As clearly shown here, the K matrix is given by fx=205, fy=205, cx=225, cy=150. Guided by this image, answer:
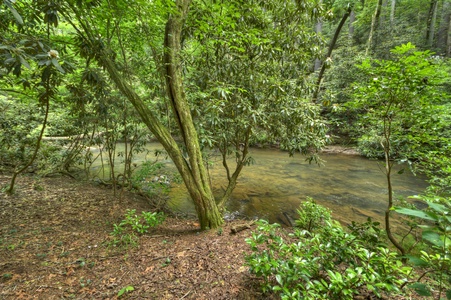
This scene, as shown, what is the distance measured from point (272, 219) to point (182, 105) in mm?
3341

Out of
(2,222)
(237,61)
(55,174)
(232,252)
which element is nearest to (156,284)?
(232,252)

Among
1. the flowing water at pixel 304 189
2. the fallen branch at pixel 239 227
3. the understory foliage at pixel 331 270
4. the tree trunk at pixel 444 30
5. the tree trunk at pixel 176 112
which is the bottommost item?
the flowing water at pixel 304 189

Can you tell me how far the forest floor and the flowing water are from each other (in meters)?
1.75

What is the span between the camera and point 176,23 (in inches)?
117

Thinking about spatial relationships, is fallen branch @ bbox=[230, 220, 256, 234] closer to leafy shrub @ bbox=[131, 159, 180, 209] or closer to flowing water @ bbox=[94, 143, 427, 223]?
flowing water @ bbox=[94, 143, 427, 223]

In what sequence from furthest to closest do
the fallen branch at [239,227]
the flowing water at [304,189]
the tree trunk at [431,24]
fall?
the tree trunk at [431,24]
the flowing water at [304,189]
the fallen branch at [239,227]

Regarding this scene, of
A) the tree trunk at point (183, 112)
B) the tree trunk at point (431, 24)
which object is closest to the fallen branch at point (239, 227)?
the tree trunk at point (183, 112)

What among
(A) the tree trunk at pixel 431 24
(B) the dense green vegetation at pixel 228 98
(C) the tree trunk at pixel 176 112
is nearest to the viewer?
(B) the dense green vegetation at pixel 228 98

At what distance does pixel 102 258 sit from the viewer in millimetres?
2672

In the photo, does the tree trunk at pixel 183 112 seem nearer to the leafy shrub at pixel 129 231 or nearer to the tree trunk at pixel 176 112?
the tree trunk at pixel 176 112

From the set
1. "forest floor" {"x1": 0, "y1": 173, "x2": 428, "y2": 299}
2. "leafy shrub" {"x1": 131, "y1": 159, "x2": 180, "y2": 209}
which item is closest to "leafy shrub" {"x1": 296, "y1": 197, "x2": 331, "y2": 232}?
"forest floor" {"x1": 0, "y1": 173, "x2": 428, "y2": 299}

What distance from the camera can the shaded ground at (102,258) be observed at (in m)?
2.05

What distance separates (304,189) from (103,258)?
5.76 metres

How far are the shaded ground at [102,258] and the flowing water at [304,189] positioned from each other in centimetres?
175
